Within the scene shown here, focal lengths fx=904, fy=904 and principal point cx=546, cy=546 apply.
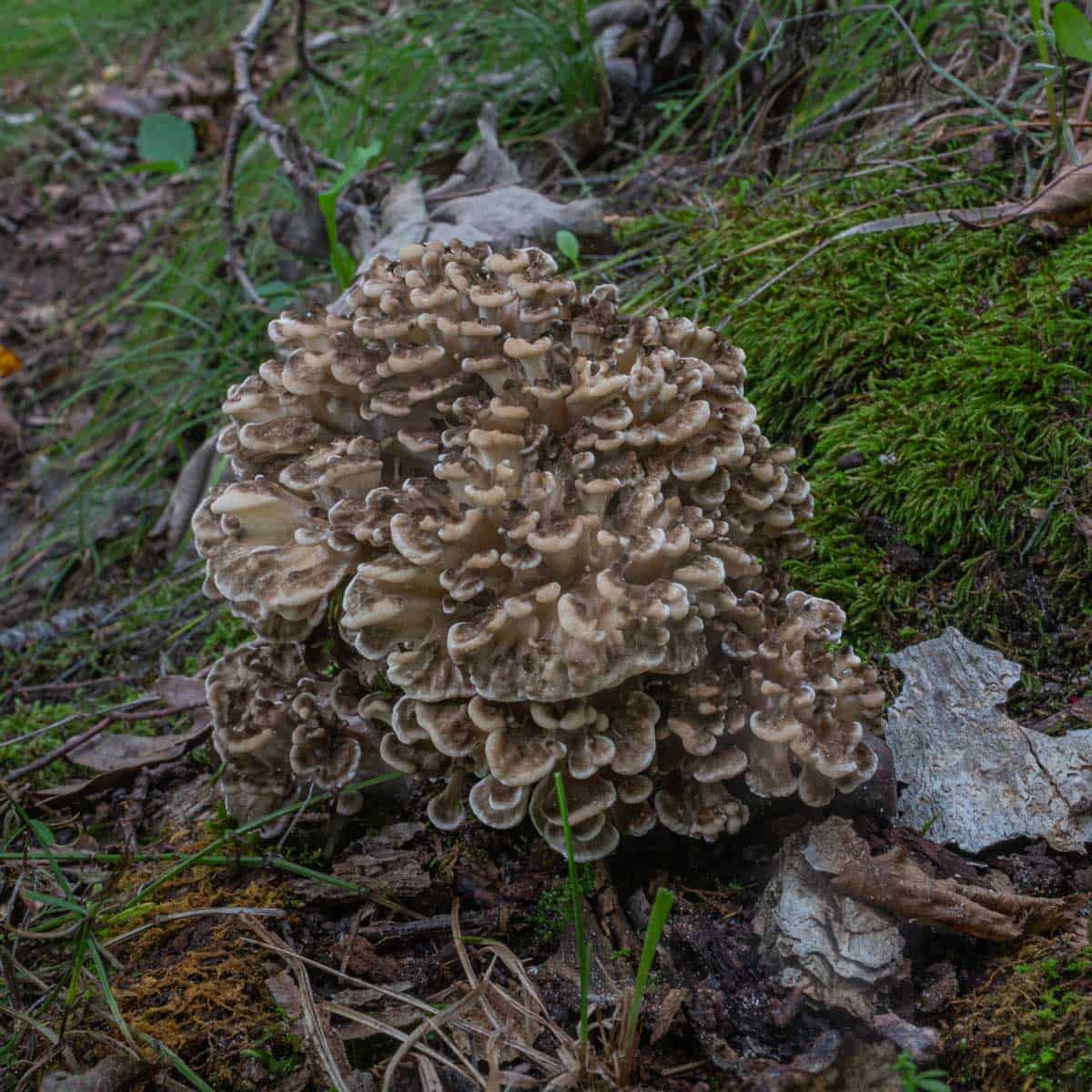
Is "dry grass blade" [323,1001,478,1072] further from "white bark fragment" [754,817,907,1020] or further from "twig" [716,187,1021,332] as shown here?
"twig" [716,187,1021,332]

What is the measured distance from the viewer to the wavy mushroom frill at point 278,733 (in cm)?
300

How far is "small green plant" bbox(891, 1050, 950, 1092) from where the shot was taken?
1.82 m

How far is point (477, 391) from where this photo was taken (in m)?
2.93

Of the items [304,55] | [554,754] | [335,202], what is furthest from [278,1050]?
[304,55]

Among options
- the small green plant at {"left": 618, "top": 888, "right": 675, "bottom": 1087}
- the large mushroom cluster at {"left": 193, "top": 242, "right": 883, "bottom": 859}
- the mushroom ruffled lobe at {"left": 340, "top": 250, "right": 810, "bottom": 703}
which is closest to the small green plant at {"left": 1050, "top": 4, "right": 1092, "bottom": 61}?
the large mushroom cluster at {"left": 193, "top": 242, "right": 883, "bottom": 859}

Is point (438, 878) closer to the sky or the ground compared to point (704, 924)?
closer to the ground

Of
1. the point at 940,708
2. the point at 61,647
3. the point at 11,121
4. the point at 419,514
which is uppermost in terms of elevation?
the point at 419,514

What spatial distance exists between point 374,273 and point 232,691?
153 centimetres

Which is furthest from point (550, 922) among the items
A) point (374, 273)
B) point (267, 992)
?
point (374, 273)

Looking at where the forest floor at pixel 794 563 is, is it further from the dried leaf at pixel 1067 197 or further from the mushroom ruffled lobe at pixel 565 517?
the mushroom ruffled lobe at pixel 565 517

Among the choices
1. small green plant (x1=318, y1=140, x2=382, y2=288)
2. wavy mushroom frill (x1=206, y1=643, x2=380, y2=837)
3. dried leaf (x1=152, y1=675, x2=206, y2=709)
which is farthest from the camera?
small green plant (x1=318, y1=140, x2=382, y2=288)

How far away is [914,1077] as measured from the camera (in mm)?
1853

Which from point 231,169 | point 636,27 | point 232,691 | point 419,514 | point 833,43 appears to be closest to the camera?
point 419,514

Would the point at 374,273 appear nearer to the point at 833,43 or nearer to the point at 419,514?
the point at 419,514
